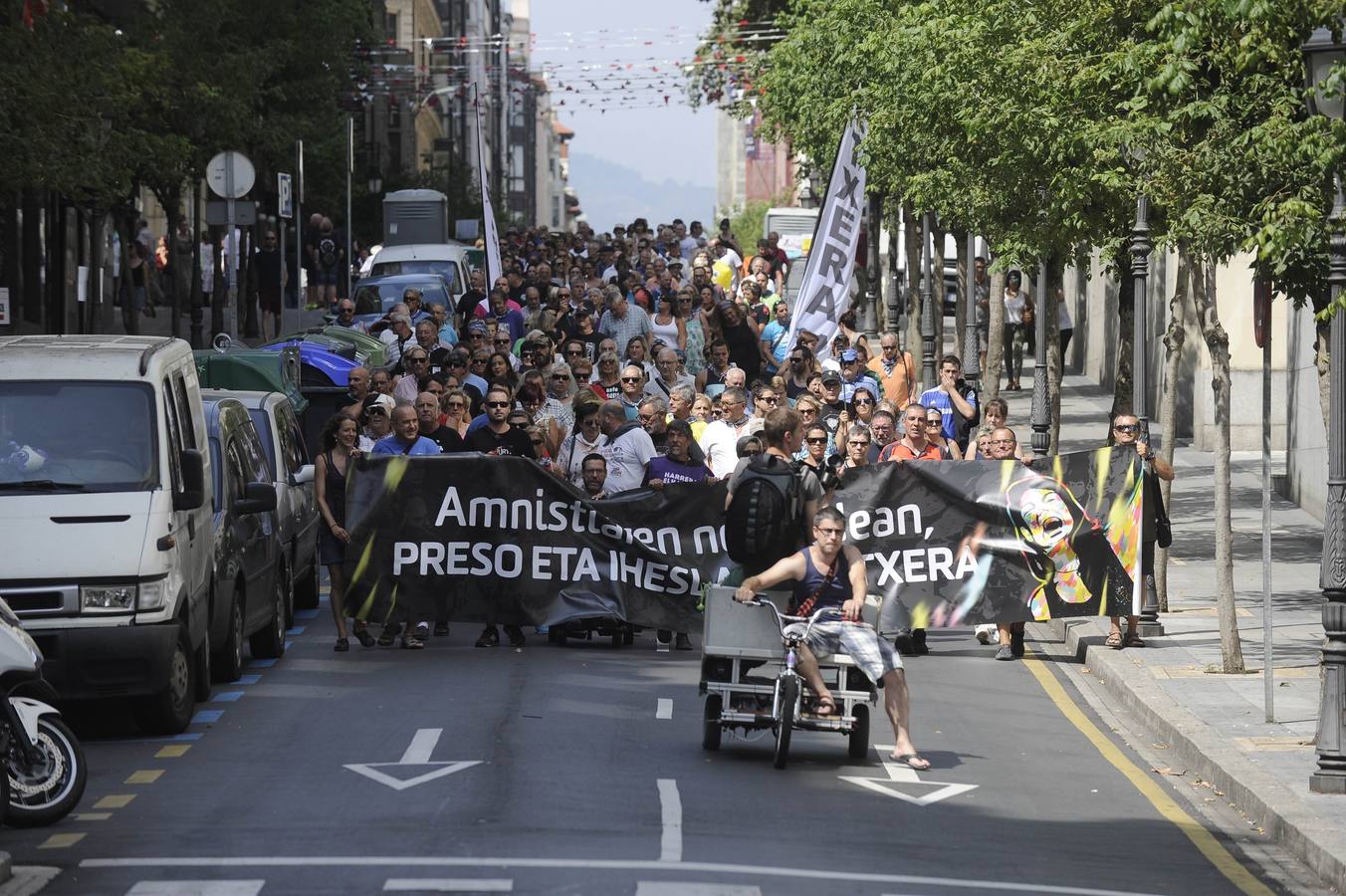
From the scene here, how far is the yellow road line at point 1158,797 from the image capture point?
35.4 feet

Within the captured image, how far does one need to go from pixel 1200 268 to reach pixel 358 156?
44256 millimetres

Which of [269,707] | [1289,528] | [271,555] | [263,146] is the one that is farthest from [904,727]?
[263,146]

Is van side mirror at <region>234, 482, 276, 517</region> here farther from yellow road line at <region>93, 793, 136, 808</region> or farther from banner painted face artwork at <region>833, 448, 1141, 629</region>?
banner painted face artwork at <region>833, 448, 1141, 629</region>

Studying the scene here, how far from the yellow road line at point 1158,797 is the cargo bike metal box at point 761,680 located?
161 centimetres

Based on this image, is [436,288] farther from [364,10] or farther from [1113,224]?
[1113,224]

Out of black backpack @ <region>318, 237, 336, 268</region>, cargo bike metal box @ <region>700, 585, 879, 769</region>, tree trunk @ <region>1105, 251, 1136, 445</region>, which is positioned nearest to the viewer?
cargo bike metal box @ <region>700, 585, 879, 769</region>

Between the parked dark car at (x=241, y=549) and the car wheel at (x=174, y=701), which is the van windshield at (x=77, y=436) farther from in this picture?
the parked dark car at (x=241, y=549)

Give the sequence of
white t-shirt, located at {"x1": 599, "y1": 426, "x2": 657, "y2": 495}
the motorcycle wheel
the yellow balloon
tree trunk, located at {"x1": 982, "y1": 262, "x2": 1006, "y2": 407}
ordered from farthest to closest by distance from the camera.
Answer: the yellow balloon
tree trunk, located at {"x1": 982, "y1": 262, "x2": 1006, "y2": 407}
white t-shirt, located at {"x1": 599, "y1": 426, "x2": 657, "y2": 495}
the motorcycle wheel

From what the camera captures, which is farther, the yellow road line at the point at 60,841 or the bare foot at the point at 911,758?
the bare foot at the point at 911,758

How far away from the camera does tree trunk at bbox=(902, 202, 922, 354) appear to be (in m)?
40.5

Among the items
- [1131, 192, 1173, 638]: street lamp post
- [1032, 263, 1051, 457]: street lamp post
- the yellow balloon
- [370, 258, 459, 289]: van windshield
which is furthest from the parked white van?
the yellow balloon

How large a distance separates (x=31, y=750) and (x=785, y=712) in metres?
3.96

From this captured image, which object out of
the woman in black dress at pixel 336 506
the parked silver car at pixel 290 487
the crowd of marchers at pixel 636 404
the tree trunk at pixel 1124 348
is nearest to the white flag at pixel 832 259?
the crowd of marchers at pixel 636 404

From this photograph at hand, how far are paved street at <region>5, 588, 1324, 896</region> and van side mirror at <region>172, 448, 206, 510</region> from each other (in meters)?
1.41
